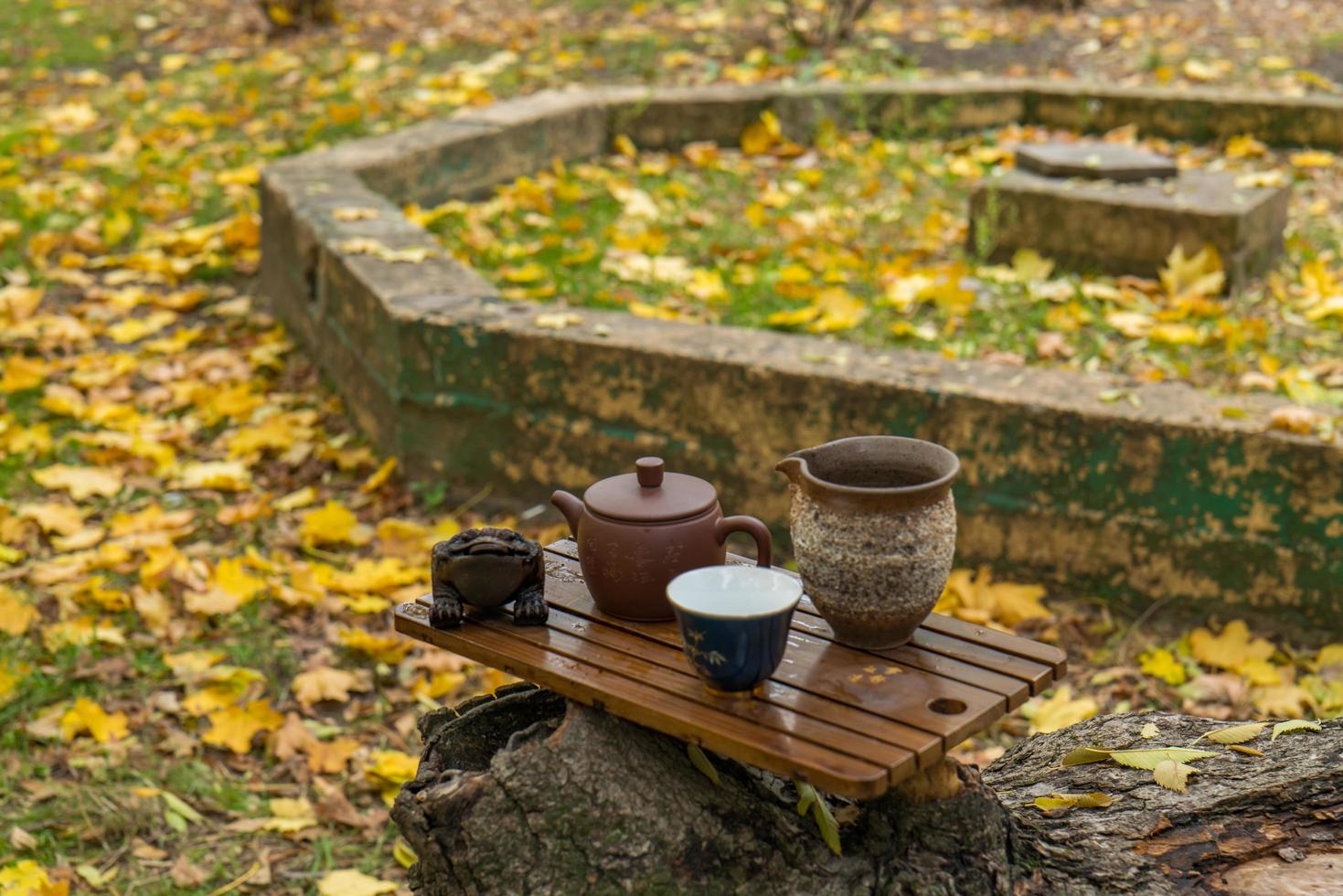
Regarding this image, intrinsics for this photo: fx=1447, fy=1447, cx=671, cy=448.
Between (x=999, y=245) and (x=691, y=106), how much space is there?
1.82m

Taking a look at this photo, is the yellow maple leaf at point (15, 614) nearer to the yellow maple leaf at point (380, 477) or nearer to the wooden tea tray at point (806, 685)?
the yellow maple leaf at point (380, 477)

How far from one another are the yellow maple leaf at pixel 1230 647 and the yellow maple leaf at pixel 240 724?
1.87 meters

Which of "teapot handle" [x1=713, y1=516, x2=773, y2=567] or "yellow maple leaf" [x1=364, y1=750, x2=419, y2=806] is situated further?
"yellow maple leaf" [x1=364, y1=750, x2=419, y2=806]

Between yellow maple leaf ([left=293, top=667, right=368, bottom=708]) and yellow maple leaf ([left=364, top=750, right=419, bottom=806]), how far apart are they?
0.27 m

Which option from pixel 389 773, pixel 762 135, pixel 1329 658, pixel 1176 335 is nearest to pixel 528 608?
pixel 389 773

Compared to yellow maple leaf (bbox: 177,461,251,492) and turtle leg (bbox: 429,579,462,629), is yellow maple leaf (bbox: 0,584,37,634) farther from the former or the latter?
turtle leg (bbox: 429,579,462,629)

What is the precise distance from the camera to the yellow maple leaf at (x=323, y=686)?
2.94 meters

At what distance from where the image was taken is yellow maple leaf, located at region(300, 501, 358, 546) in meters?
3.46

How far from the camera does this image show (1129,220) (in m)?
4.36

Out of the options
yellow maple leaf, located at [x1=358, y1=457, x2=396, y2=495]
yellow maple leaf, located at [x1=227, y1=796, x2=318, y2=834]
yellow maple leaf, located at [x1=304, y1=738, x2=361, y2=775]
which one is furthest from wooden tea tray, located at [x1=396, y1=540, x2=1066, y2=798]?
yellow maple leaf, located at [x1=358, y1=457, x2=396, y2=495]

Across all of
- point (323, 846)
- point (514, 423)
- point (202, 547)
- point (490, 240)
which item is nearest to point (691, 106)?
point (490, 240)

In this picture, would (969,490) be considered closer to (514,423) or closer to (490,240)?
(514,423)

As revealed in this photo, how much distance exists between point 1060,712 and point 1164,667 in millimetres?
261

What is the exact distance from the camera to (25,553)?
3.45 m
